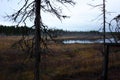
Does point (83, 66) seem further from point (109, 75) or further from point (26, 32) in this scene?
point (26, 32)

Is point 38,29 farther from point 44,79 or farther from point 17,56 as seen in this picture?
point 17,56

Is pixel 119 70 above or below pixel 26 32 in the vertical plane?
below

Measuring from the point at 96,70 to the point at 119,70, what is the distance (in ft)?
8.20

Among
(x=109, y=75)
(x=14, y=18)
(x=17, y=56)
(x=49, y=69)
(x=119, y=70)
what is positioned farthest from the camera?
(x=17, y=56)

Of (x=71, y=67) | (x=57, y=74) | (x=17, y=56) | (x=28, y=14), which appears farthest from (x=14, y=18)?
(x=17, y=56)

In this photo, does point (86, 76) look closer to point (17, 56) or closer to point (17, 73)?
point (17, 73)

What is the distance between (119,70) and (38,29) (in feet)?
50.7

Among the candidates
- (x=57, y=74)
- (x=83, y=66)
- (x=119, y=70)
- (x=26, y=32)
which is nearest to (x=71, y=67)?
(x=83, y=66)

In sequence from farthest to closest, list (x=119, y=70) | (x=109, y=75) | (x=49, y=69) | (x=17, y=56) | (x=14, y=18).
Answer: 1. (x=17, y=56)
2. (x=49, y=69)
3. (x=119, y=70)
4. (x=109, y=75)
5. (x=14, y=18)

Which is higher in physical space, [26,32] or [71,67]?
[26,32]

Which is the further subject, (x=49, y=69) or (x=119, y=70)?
(x=49, y=69)

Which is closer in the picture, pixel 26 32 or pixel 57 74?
pixel 26 32

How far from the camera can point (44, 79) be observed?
91.6 feet

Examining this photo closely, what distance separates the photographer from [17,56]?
43.2 meters
